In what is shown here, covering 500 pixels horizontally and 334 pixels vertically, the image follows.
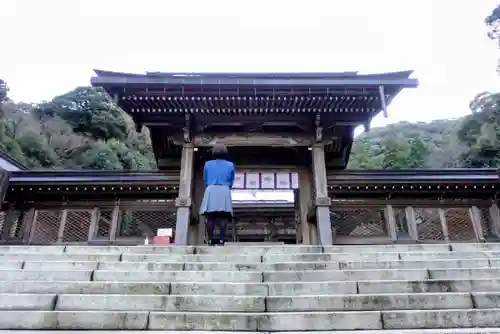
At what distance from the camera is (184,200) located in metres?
8.75

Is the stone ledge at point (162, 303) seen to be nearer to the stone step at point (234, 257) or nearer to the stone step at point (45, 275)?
the stone step at point (45, 275)

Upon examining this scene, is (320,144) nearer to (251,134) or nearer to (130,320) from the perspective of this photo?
(251,134)

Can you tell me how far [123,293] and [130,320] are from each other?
0.65 m

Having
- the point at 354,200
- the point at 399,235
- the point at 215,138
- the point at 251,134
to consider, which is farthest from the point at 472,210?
the point at 215,138

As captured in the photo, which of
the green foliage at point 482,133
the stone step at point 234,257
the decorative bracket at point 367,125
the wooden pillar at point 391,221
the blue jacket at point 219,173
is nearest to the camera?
the stone step at point 234,257

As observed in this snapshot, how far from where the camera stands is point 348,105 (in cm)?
928

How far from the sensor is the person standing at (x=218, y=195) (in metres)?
6.46

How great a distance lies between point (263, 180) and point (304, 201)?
1344 mm

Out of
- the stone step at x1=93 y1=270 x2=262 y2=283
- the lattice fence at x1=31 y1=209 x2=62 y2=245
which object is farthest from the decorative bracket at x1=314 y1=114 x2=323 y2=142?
the lattice fence at x1=31 y1=209 x2=62 y2=245

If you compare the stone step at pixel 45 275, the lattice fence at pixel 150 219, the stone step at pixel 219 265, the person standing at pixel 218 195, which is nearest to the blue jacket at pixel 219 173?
the person standing at pixel 218 195

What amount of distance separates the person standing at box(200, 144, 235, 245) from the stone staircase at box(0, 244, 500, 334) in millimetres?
1444

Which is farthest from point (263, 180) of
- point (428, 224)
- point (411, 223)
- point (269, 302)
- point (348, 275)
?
point (269, 302)

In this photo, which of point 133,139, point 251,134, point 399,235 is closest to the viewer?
point 251,134

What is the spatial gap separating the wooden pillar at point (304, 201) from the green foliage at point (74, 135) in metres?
20.3
